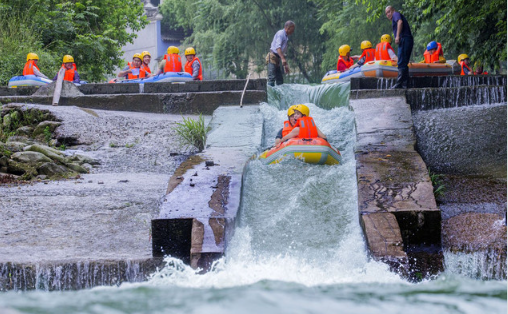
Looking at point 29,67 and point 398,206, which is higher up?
point 29,67

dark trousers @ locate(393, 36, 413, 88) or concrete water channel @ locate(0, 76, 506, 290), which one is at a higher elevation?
dark trousers @ locate(393, 36, 413, 88)

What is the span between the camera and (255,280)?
5.75m

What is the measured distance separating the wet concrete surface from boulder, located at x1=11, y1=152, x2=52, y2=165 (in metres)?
0.72

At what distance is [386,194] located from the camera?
23.0ft

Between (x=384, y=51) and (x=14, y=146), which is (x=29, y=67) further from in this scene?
(x=384, y=51)

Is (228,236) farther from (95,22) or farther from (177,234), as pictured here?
(95,22)

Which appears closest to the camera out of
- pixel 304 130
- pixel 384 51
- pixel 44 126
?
pixel 304 130

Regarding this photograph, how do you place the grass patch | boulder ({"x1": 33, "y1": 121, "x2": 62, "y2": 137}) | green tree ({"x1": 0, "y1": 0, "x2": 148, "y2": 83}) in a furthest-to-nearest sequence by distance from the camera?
1. green tree ({"x1": 0, "y1": 0, "x2": 148, "y2": 83})
2. boulder ({"x1": 33, "y1": 121, "x2": 62, "y2": 137})
3. the grass patch

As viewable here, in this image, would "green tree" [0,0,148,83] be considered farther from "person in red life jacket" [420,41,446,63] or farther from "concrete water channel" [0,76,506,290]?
"concrete water channel" [0,76,506,290]

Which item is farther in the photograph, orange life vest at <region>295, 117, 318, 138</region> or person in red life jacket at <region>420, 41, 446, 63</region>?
person in red life jacket at <region>420, 41, 446, 63</region>

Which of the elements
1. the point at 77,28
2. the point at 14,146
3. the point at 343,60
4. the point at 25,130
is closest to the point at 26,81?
the point at 25,130

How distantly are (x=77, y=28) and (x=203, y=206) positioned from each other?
20269mm

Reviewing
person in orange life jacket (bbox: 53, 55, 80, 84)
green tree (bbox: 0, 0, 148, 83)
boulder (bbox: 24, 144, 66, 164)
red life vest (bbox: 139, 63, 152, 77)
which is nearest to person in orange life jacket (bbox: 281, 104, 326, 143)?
boulder (bbox: 24, 144, 66, 164)

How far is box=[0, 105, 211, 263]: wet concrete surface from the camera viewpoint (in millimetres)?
6426
